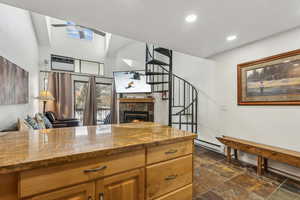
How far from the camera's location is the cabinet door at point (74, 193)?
0.83m

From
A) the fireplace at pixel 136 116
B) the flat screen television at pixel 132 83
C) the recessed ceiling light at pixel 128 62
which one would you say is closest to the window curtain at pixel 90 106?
the flat screen television at pixel 132 83

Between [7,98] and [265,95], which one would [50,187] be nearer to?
[7,98]

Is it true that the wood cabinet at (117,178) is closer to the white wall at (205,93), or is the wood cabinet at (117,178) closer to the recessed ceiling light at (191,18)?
the recessed ceiling light at (191,18)

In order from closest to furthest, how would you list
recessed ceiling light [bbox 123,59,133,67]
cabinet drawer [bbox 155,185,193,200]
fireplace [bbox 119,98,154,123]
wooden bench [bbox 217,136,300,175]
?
cabinet drawer [bbox 155,185,193,200]
wooden bench [bbox 217,136,300,175]
fireplace [bbox 119,98,154,123]
recessed ceiling light [bbox 123,59,133,67]

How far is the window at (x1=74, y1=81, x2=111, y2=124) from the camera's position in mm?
5941

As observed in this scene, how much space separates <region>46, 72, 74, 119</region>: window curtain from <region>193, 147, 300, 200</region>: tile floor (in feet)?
16.9

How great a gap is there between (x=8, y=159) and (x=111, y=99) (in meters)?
5.84

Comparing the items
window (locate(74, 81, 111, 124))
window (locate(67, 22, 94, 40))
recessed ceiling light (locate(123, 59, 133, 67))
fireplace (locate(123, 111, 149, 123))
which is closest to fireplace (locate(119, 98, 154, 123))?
fireplace (locate(123, 111, 149, 123))

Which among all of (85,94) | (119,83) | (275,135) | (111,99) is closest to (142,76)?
(119,83)

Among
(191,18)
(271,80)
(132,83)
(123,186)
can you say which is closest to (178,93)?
(132,83)

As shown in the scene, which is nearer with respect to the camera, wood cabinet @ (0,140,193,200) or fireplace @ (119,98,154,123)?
wood cabinet @ (0,140,193,200)

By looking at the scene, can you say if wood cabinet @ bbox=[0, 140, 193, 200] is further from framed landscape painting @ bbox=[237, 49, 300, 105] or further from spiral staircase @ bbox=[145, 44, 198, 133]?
spiral staircase @ bbox=[145, 44, 198, 133]

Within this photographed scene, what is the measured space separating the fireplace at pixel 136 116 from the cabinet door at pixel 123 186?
180 inches

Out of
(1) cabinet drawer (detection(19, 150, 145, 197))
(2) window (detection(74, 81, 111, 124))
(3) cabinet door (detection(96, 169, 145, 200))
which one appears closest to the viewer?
(1) cabinet drawer (detection(19, 150, 145, 197))
